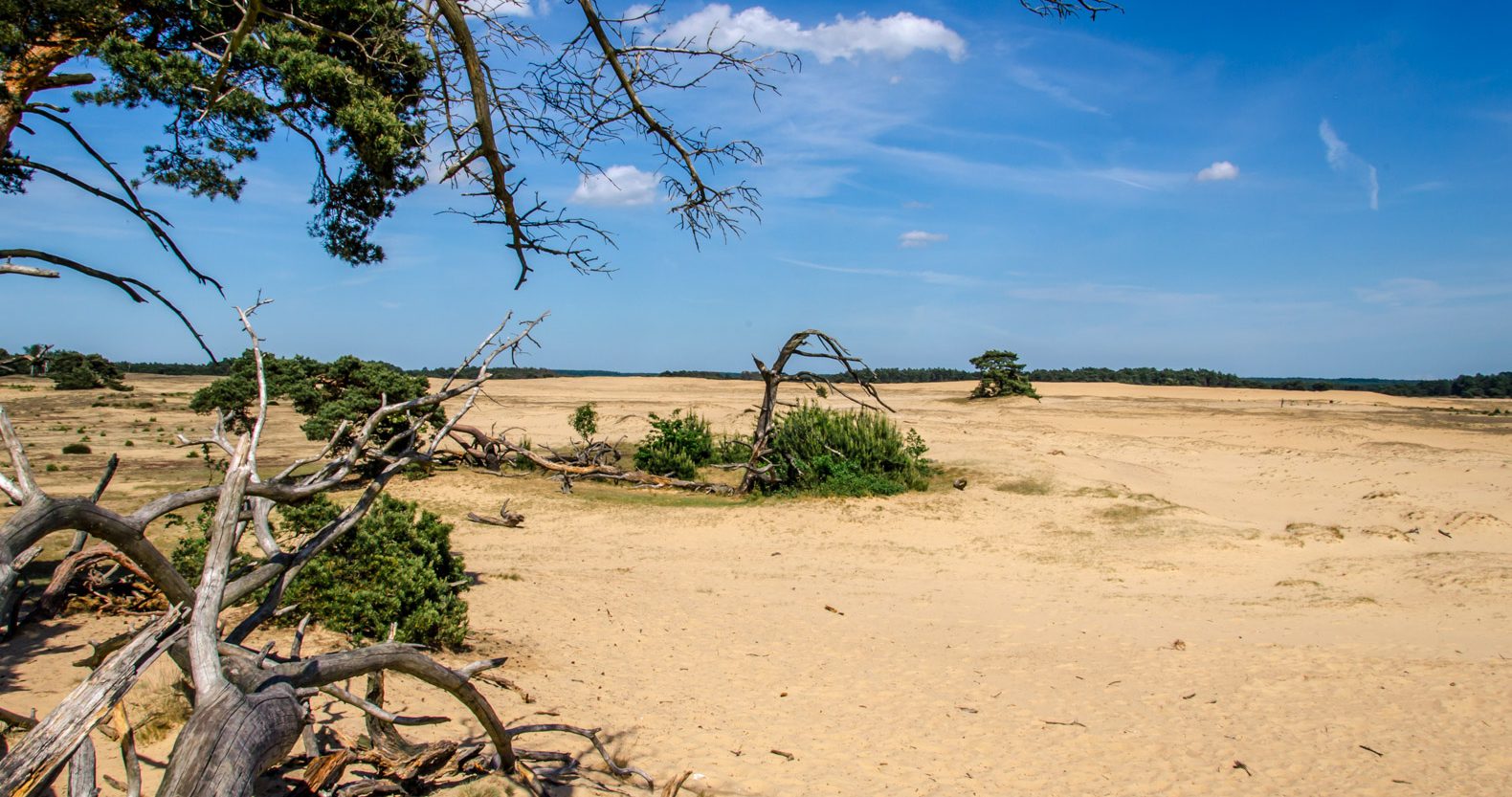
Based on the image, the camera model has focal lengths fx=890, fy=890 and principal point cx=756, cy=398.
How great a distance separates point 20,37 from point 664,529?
895 centimetres

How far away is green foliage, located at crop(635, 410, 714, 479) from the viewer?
1650 cm

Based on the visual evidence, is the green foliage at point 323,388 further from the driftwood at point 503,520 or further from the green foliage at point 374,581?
the green foliage at point 374,581

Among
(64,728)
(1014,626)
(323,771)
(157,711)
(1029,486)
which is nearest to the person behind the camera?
(64,728)

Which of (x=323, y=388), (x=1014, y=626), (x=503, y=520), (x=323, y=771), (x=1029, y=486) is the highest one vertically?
(x=323, y=388)

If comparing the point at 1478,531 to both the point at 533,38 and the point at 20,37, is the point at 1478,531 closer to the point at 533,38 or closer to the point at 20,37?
the point at 533,38

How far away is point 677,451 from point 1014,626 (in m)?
9.25

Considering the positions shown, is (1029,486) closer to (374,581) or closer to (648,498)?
(648,498)

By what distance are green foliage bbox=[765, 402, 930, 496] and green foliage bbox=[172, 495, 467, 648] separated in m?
8.45

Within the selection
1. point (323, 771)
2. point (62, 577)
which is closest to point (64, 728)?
point (323, 771)

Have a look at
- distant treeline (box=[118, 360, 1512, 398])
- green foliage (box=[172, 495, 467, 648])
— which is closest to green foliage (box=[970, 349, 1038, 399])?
distant treeline (box=[118, 360, 1512, 398])

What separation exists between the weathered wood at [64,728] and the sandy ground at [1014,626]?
74.6 inches

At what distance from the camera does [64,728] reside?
78.0 inches

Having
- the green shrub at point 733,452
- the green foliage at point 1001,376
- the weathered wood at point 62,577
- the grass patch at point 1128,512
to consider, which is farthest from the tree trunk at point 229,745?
the green foliage at point 1001,376

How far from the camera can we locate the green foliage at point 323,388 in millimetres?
13562
